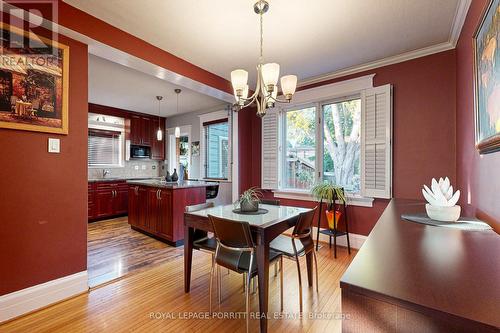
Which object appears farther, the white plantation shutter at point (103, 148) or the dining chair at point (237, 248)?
the white plantation shutter at point (103, 148)

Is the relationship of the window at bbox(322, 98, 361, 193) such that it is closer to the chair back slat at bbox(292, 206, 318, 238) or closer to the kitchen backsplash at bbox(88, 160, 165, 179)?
the chair back slat at bbox(292, 206, 318, 238)

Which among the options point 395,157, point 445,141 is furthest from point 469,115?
point 395,157

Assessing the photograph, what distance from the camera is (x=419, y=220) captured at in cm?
148

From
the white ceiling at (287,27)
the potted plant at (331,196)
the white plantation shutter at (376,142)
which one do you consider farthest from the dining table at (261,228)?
the white ceiling at (287,27)

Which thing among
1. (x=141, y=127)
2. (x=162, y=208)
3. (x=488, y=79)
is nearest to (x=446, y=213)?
(x=488, y=79)

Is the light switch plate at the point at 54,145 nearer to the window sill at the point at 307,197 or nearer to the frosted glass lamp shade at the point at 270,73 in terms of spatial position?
the frosted glass lamp shade at the point at 270,73

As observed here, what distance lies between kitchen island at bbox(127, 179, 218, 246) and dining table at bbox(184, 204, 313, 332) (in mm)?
1335

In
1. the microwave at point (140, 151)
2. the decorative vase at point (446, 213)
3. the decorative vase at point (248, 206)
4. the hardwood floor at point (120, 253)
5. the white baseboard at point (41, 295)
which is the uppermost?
the microwave at point (140, 151)

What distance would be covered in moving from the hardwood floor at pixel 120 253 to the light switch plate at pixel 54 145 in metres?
1.38

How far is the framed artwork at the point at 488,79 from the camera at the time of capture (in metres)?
1.27

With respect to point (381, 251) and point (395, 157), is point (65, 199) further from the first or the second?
point (395, 157)

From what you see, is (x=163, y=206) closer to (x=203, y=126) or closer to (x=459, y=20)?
(x=203, y=126)

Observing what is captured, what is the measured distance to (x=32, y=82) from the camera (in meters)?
1.96

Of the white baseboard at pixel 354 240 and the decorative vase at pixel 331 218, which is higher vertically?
the decorative vase at pixel 331 218
